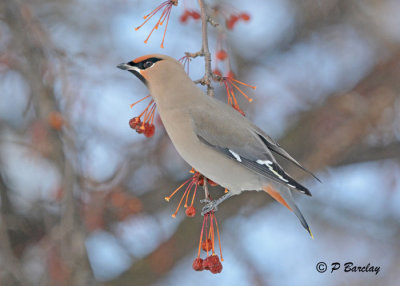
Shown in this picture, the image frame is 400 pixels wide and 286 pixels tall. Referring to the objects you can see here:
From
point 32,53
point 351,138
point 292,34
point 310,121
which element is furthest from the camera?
point 292,34

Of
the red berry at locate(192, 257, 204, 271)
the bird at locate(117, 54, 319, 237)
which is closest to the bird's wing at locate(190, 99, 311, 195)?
the bird at locate(117, 54, 319, 237)

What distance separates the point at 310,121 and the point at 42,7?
283 centimetres

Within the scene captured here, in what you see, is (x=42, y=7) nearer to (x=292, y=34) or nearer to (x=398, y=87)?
(x=292, y=34)

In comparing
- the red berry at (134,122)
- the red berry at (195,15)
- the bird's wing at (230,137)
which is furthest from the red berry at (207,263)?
the red berry at (195,15)

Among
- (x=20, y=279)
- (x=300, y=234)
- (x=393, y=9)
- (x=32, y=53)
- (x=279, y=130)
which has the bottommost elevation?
(x=300, y=234)

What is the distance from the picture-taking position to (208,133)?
2.98 metres

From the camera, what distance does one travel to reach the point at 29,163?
4.83 metres

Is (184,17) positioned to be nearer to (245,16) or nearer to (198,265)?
(245,16)

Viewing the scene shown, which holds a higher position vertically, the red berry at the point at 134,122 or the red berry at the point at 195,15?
the red berry at the point at 195,15

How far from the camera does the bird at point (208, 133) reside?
2938mm

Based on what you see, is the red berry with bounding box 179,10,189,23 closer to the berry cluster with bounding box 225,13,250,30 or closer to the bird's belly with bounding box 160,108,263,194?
the berry cluster with bounding box 225,13,250,30

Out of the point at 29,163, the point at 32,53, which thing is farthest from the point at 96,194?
the point at 32,53

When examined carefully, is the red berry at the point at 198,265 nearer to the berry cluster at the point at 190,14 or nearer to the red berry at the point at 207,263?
the red berry at the point at 207,263

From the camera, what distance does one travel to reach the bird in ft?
9.64
